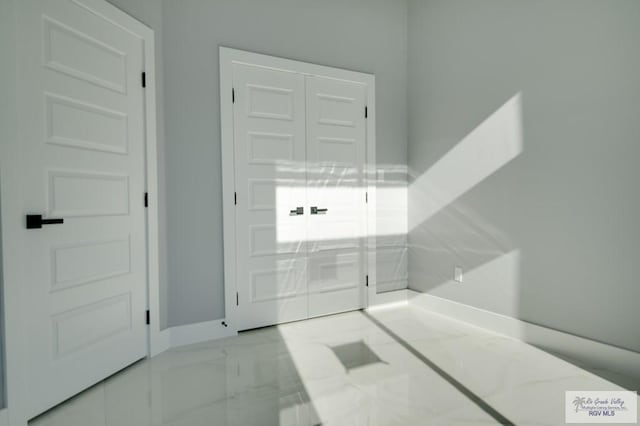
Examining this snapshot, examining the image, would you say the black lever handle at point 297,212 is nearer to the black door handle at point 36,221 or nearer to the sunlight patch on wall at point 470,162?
the sunlight patch on wall at point 470,162

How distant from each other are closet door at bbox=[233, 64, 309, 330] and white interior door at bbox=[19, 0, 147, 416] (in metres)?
0.77

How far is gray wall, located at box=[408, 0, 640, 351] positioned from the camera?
2.23 metres

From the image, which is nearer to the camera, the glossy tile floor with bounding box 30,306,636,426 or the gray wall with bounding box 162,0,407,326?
the glossy tile floor with bounding box 30,306,636,426

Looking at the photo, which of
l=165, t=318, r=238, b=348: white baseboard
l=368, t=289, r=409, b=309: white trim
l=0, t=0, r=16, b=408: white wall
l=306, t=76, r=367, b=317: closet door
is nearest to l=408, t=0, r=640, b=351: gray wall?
l=368, t=289, r=409, b=309: white trim

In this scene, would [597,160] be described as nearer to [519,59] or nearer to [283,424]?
[519,59]

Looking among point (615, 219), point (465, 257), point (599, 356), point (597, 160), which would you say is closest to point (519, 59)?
point (597, 160)

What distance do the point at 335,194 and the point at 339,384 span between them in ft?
5.80

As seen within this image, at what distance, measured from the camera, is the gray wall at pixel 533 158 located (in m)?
2.23

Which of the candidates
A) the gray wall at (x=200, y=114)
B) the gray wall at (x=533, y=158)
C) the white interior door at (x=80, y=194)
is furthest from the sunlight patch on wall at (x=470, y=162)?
the white interior door at (x=80, y=194)

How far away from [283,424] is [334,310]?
1752 millimetres

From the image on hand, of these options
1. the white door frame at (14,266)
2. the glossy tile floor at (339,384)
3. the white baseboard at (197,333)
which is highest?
the white door frame at (14,266)

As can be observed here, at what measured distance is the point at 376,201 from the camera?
3.71m

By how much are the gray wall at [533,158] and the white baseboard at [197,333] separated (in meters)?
2.00

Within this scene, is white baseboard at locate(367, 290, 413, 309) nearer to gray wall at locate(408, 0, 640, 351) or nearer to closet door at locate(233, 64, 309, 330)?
gray wall at locate(408, 0, 640, 351)
